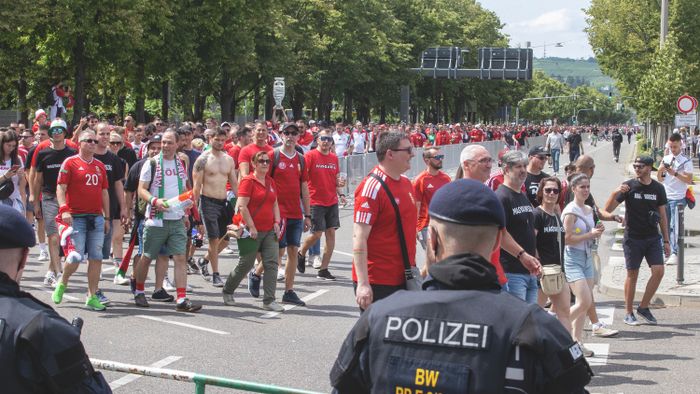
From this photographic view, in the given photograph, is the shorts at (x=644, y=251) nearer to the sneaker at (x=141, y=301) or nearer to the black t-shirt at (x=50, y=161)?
the sneaker at (x=141, y=301)

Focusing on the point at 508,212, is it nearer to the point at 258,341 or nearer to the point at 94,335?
the point at 258,341

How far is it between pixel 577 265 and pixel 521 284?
1203 mm

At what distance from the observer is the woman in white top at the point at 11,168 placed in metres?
12.0

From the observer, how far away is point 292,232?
12.1m

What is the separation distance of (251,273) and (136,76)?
96.5ft

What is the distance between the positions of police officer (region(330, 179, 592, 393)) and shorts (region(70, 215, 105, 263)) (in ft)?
26.9

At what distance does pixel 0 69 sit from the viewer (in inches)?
1702

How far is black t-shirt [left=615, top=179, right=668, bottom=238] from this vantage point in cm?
1070

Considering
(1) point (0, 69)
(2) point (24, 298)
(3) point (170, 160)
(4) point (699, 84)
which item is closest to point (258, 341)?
(3) point (170, 160)

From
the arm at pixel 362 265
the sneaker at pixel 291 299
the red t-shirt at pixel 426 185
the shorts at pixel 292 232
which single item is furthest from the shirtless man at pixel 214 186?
the arm at pixel 362 265

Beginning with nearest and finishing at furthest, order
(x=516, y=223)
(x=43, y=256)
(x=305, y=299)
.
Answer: (x=516, y=223) < (x=305, y=299) < (x=43, y=256)

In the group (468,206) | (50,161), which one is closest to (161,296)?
(50,161)

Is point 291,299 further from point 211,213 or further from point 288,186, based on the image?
point 211,213

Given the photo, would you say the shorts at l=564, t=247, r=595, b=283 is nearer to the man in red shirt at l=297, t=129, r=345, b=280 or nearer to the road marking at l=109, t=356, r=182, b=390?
the road marking at l=109, t=356, r=182, b=390
